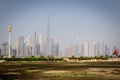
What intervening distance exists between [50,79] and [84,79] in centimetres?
427

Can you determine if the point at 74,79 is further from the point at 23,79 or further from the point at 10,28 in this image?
the point at 10,28

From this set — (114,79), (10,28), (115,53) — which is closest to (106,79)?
(114,79)

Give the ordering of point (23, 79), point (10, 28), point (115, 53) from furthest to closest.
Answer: point (115, 53), point (10, 28), point (23, 79)

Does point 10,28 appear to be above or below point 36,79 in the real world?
above

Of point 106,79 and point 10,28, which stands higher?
point 10,28

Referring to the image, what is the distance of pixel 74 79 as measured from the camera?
3384 cm

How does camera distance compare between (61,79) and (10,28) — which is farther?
(10,28)

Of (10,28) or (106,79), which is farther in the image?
(10,28)

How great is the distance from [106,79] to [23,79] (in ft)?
34.3

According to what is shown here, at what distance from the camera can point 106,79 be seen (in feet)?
112

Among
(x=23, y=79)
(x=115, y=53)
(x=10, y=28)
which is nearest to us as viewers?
(x=23, y=79)

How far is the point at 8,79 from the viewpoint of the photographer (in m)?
33.7

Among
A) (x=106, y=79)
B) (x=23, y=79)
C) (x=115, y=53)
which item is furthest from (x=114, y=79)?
(x=115, y=53)

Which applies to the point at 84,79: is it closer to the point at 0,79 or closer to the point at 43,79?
the point at 43,79
